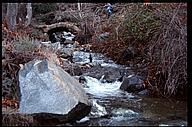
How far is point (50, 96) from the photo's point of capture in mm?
7812

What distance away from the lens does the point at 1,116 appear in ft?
24.4

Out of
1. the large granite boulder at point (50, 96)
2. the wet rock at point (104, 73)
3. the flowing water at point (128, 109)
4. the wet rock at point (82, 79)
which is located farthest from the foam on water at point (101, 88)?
the large granite boulder at point (50, 96)

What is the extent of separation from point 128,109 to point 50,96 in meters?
1.70

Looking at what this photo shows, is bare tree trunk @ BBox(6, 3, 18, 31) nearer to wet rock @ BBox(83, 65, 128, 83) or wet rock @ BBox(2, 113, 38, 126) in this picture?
wet rock @ BBox(83, 65, 128, 83)

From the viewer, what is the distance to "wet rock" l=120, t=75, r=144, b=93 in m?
→ 10.1

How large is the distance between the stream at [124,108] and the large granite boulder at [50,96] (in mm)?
306

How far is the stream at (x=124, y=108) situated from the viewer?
25.4ft

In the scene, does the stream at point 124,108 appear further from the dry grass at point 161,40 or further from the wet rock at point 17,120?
the wet rock at point 17,120

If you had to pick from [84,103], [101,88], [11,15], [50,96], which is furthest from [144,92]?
[11,15]

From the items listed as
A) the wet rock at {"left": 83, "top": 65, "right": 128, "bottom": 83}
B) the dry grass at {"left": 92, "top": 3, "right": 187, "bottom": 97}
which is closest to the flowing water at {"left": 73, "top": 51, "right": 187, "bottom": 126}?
Answer: the dry grass at {"left": 92, "top": 3, "right": 187, "bottom": 97}

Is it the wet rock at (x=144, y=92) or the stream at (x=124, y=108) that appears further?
the wet rock at (x=144, y=92)

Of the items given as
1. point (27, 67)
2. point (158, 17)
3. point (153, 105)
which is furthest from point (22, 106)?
point (158, 17)

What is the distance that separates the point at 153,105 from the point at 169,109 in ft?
1.42

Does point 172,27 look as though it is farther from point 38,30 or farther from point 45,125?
point 38,30
